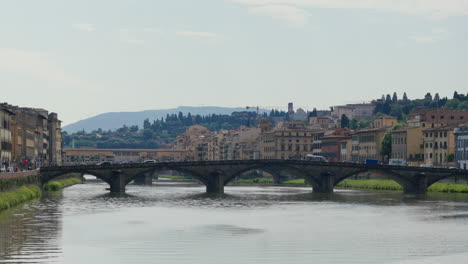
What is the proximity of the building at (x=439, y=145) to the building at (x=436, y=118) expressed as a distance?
5.36 m

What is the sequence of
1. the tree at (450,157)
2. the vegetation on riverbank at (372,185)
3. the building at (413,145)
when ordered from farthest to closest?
the building at (413,145) → the tree at (450,157) → the vegetation on riverbank at (372,185)

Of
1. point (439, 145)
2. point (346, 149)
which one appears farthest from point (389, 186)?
point (346, 149)

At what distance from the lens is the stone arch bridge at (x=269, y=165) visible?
108 metres

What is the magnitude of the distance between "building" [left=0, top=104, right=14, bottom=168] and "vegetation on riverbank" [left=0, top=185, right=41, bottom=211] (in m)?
5.51

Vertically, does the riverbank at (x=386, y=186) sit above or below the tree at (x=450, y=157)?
below

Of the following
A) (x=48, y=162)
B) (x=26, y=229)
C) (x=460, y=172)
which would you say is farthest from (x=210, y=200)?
(x=48, y=162)

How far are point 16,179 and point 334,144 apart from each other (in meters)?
106

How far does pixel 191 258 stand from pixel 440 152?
9373 cm

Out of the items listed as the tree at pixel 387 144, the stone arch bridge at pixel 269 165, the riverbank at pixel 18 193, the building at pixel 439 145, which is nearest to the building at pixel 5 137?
the riverbank at pixel 18 193

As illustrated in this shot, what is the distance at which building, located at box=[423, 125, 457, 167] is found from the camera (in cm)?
13188

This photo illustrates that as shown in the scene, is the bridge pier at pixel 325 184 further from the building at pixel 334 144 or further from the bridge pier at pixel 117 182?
the building at pixel 334 144

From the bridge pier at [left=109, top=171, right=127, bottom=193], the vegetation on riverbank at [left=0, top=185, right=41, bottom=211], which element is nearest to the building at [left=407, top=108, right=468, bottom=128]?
the bridge pier at [left=109, top=171, right=127, bottom=193]


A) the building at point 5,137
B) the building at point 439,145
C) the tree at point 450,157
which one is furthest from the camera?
the building at point 439,145

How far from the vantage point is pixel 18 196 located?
77688 mm
